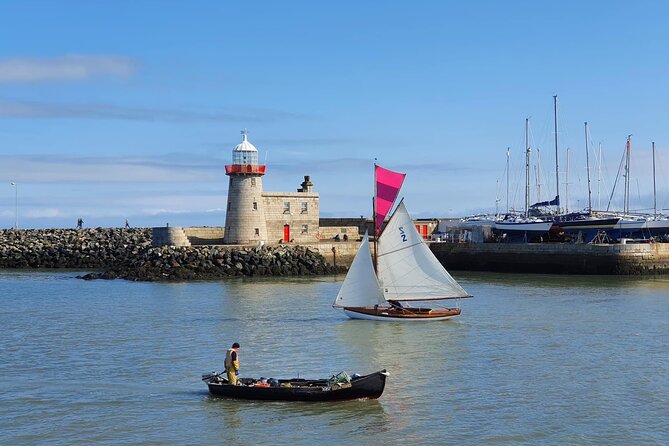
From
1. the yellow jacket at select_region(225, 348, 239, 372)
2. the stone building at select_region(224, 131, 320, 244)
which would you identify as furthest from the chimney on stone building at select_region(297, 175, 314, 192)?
the yellow jacket at select_region(225, 348, 239, 372)

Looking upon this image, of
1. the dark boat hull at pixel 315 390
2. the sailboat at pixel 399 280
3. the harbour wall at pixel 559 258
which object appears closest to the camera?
the dark boat hull at pixel 315 390

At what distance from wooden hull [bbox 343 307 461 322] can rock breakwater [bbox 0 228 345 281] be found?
67.2 feet

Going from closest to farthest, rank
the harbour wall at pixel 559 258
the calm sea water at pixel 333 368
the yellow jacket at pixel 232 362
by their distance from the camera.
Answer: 1. the calm sea water at pixel 333 368
2. the yellow jacket at pixel 232 362
3. the harbour wall at pixel 559 258

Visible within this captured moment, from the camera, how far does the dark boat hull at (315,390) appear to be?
65.2 feet

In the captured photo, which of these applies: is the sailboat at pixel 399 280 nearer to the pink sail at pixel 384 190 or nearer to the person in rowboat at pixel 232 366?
the pink sail at pixel 384 190

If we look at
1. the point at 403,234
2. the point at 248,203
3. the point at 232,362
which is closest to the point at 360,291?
the point at 403,234

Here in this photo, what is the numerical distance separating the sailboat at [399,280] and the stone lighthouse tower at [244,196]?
76.3ft

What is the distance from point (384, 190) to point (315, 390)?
16317 mm

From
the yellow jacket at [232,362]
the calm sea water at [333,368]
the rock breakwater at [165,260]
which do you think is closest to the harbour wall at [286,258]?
the rock breakwater at [165,260]

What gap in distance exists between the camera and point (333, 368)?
78.7 ft

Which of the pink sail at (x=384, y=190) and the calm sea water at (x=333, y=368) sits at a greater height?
the pink sail at (x=384, y=190)

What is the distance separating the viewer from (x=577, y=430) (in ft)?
59.7

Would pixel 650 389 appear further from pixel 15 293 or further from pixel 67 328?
pixel 15 293

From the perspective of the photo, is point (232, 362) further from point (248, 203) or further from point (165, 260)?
point (248, 203)
